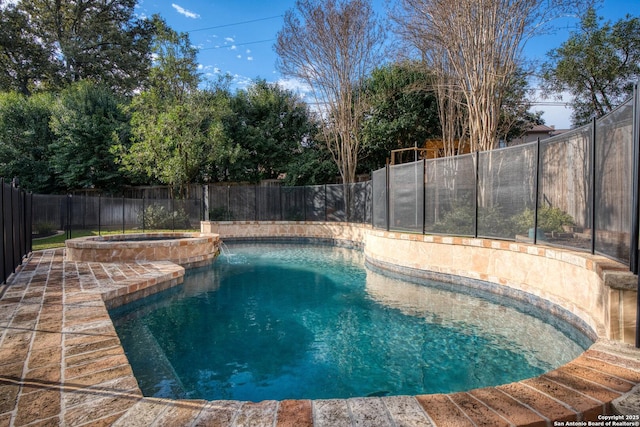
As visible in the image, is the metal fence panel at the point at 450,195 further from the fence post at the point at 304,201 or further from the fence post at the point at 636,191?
the fence post at the point at 304,201

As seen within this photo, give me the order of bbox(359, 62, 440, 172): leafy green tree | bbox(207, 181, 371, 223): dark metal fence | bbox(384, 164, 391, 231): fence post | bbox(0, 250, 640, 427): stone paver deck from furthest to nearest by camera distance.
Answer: bbox(359, 62, 440, 172): leafy green tree → bbox(207, 181, 371, 223): dark metal fence → bbox(384, 164, 391, 231): fence post → bbox(0, 250, 640, 427): stone paver deck

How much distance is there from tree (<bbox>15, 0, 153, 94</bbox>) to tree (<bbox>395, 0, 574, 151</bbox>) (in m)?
21.1

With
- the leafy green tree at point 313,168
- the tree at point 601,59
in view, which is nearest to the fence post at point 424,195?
the leafy green tree at point 313,168

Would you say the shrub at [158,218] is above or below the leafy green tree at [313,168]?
below

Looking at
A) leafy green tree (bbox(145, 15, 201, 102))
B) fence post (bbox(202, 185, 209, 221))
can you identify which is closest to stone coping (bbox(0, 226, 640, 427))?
fence post (bbox(202, 185, 209, 221))

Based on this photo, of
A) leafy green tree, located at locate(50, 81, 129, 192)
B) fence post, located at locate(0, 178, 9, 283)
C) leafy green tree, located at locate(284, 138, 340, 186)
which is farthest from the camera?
leafy green tree, located at locate(284, 138, 340, 186)

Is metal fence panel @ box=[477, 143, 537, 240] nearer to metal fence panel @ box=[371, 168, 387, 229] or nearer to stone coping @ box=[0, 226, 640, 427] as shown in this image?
metal fence panel @ box=[371, 168, 387, 229]

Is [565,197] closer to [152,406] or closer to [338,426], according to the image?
[338,426]

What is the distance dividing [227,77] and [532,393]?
20.2 metres

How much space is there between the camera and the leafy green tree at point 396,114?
627 inches

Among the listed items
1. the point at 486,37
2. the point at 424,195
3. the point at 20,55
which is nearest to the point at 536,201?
the point at 424,195

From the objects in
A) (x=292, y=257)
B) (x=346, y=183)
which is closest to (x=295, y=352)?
(x=292, y=257)

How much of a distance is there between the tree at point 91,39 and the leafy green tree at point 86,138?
4.69m

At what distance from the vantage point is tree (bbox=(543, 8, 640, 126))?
1402cm
